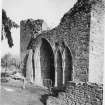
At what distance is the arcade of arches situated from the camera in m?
4.00

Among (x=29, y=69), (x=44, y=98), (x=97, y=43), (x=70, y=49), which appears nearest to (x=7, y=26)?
(x=29, y=69)

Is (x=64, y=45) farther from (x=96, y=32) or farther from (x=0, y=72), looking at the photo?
(x=0, y=72)

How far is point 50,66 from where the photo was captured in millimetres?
4227

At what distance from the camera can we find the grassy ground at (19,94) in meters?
3.65

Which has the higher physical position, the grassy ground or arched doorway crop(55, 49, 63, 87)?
arched doorway crop(55, 49, 63, 87)

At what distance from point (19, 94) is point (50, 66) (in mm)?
708

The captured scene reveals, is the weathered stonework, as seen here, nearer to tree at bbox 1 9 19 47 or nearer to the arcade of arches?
the arcade of arches

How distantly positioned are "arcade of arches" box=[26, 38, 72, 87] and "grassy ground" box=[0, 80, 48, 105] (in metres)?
0.16

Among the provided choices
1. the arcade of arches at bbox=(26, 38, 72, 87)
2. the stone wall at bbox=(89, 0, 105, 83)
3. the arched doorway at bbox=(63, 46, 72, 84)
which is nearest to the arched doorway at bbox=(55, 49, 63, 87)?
the arcade of arches at bbox=(26, 38, 72, 87)

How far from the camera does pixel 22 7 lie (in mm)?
3520

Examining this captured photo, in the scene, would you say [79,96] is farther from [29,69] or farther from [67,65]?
[29,69]

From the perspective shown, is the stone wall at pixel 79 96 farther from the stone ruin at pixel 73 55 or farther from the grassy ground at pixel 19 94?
the grassy ground at pixel 19 94

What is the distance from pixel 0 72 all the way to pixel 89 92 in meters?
1.31

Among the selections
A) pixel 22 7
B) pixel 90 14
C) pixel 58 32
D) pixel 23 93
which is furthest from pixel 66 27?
pixel 23 93
